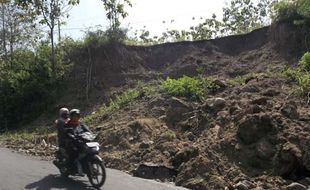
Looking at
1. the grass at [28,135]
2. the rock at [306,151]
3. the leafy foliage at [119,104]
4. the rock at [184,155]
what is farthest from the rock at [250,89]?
the grass at [28,135]

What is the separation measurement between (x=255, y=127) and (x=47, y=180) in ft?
17.0

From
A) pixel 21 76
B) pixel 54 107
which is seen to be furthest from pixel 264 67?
pixel 21 76

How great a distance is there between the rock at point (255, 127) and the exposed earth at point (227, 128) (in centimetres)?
2

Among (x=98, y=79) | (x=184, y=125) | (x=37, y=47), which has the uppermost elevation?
(x=37, y=47)

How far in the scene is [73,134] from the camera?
10.8 meters

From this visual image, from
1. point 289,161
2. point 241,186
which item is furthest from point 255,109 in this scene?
point 241,186

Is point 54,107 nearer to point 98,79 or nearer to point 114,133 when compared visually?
point 98,79

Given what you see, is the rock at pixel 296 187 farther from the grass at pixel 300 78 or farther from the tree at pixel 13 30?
the tree at pixel 13 30

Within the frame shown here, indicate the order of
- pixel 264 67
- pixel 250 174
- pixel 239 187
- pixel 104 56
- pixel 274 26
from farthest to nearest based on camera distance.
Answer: pixel 104 56 → pixel 274 26 → pixel 264 67 → pixel 250 174 → pixel 239 187

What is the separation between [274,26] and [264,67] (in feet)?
9.30

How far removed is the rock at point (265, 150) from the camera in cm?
1195

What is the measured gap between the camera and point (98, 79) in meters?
24.9

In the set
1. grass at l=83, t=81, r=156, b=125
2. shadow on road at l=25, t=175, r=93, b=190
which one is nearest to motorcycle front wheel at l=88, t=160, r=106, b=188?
shadow on road at l=25, t=175, r=93, b=190

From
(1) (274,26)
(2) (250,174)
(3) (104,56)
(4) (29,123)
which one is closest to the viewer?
(2) (250,174)
